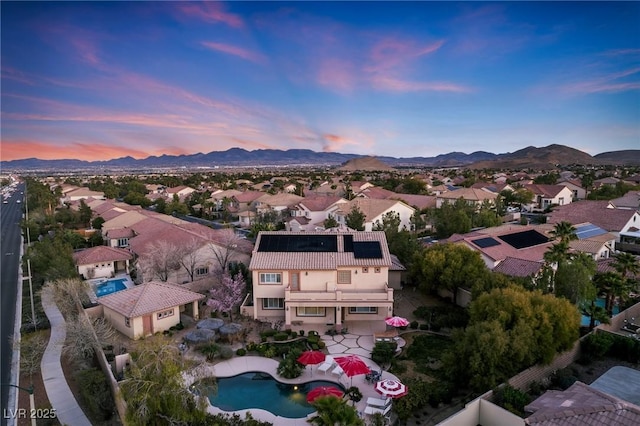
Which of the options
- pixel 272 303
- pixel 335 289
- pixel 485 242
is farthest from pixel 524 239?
pixel 272 303

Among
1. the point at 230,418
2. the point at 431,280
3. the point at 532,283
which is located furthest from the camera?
the point at 431,280

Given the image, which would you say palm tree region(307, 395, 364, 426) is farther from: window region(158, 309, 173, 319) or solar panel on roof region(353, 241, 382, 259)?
window region(158, 309, 173, 319)

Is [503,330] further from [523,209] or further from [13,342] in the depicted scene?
[523,209]

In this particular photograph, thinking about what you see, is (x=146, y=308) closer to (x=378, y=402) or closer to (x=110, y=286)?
(x=110, y=286)

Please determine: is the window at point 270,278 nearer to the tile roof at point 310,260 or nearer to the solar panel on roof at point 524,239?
the tile roof at point 310,260

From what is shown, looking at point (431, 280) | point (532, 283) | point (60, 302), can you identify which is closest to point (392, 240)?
point (431, 280)

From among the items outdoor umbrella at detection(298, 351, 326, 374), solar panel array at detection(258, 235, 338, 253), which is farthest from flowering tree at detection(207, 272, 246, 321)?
outdoor umbrella at detection(298, 351, 326, 374)

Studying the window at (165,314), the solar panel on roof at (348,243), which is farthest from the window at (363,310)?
the window at (165,314)
